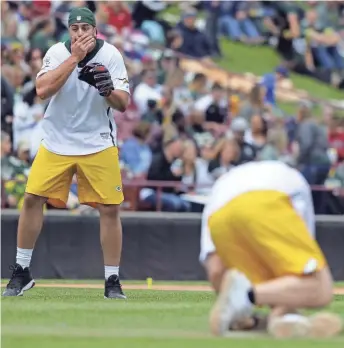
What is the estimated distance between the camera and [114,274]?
31.2 ft

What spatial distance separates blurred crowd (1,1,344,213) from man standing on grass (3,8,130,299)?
5.07 metres

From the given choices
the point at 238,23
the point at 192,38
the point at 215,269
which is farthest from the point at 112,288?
the point at 238,23

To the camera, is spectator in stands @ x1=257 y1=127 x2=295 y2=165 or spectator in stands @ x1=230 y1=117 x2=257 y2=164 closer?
spectator in stands @ x1=230 y1=117 x2=257 y2=164

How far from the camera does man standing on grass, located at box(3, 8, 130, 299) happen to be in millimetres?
9453

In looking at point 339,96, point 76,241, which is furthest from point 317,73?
point 76,241

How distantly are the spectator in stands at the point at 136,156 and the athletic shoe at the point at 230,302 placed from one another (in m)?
10.0

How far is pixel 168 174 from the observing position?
1587 cm

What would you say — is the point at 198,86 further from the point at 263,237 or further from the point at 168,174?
the point at 263,237

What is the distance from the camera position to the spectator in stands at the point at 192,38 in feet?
75.8

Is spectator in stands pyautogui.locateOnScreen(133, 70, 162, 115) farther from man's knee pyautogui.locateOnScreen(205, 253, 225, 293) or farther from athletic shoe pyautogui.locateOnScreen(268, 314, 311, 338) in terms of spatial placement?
athletic shoe pyautogui.locateOnScreen(268, 314, 311, 338)

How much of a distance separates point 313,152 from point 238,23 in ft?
30.9

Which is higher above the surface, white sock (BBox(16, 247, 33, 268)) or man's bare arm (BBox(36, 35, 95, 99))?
man's bare arm (BBox(36, 35, 95, 99))

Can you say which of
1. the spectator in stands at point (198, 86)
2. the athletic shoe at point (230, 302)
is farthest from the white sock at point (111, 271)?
the spectator in stands at point (198, 86)

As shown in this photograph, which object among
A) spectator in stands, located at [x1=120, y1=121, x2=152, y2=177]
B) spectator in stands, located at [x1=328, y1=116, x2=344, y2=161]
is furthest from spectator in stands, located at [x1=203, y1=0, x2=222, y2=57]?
spectator in stands, located at [x1=120, y1=121, x2=152, y2=177]
